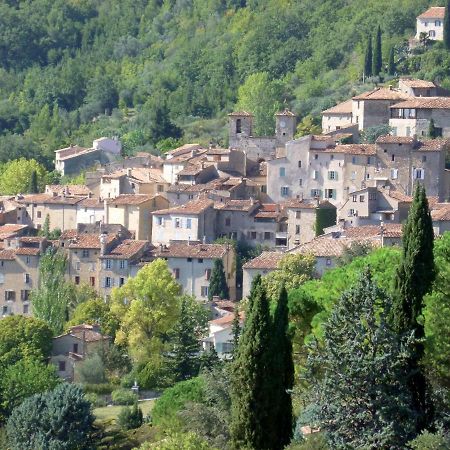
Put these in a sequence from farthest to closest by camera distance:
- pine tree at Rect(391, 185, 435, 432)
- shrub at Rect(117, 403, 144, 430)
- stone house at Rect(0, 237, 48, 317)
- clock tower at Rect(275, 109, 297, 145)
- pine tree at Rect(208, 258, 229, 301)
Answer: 1. clock tower at Rect(275, 109, 297, 145)
2. stone house at Rect(0, 237, 48, 317)
3. pine tree at Rect(208, 258, 229, 301)
4. shrub at Rect(117, 403, 144, 430)
5. pine tree at Rect(391, 185, 435, 432)

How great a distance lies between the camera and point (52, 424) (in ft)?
156

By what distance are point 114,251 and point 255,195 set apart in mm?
7276

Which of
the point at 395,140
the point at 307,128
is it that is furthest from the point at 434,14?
the point at 395,140

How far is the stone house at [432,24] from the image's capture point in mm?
91000

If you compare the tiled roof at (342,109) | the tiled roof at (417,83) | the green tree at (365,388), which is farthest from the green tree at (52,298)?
the green tree at (365,388)

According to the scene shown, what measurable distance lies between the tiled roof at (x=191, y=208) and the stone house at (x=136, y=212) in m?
1.24

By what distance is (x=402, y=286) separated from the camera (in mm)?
32125

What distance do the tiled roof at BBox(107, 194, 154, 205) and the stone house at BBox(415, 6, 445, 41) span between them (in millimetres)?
25094

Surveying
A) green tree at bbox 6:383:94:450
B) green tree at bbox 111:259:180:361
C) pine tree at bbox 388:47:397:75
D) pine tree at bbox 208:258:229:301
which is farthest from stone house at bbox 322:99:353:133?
green tree at bbox 6:383:94:450

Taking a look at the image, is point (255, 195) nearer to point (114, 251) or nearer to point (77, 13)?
point (114, 251)

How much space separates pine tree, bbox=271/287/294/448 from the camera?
1359 inches

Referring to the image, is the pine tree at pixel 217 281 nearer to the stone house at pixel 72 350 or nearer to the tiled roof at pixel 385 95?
the stone house at pixel 72 350

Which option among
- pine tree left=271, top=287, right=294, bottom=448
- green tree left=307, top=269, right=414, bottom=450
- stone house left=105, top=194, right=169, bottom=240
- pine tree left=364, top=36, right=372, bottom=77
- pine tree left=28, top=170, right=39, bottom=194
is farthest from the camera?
pine tree left=364, top=36, right=372, bottom=77

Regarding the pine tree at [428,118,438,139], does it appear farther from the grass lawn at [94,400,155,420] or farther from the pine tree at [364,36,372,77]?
the grass lawn at [94,400,155,420]
